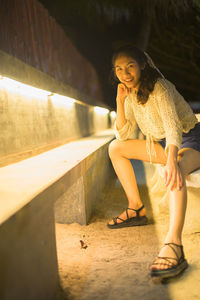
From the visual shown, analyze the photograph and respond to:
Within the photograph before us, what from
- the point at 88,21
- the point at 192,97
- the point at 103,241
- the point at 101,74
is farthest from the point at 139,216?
the point at 192,97

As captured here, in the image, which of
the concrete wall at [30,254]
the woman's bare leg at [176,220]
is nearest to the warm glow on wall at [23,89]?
the concrete wall at [30,254]

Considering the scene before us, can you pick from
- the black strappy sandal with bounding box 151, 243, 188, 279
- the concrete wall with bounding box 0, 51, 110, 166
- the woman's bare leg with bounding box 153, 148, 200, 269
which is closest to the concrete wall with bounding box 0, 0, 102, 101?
the concrete wall with bounding box 0, 51, 110, 166

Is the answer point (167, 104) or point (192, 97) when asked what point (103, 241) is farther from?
point (192, 97)

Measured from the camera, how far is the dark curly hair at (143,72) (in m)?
2.00

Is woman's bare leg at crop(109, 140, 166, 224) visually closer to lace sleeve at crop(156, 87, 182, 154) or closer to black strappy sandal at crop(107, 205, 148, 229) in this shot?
black strappy sandal at crop(107, 205, 148, 229)

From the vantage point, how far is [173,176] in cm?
168

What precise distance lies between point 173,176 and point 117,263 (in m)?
0.75

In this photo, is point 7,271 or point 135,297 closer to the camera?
point 7,271

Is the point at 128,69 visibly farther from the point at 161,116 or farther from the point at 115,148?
the point at 115,148

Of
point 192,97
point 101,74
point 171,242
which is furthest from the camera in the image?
point 192,97

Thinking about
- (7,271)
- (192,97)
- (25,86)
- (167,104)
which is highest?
(192,97)

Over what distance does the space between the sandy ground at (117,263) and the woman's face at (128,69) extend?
1343 mm

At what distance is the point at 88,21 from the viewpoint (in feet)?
28.8

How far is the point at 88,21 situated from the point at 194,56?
8325 mm
